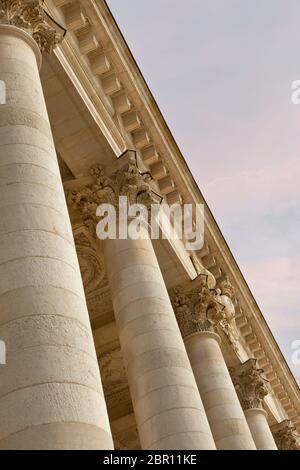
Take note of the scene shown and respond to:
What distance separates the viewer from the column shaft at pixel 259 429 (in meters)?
34.4

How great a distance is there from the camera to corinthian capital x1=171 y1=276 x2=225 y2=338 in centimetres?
2817

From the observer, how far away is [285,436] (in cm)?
4350

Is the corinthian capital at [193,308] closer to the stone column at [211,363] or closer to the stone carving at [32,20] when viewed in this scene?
the stone column at [211,363]

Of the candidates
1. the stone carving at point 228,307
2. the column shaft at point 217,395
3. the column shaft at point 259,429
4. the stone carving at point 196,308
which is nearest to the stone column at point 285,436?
the column shaft at point 259,429

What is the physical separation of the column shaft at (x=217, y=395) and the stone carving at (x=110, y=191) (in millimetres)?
8071

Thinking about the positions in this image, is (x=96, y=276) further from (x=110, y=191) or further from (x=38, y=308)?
(x=38, y=308)

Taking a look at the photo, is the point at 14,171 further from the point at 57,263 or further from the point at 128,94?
the point at 128,94

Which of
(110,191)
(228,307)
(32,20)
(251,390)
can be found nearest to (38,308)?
(32,20)

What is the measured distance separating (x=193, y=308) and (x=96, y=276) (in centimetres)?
456

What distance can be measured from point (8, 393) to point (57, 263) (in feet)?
8.32
